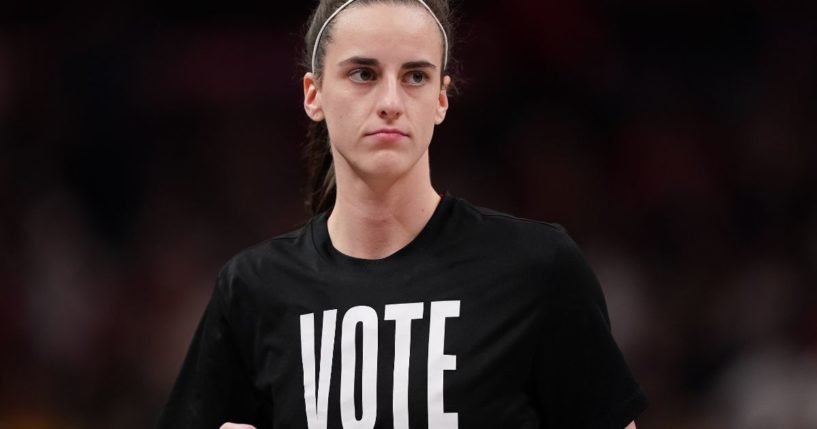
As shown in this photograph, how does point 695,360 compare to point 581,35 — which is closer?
point 695,360

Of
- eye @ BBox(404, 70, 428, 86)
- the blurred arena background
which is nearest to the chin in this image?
eye @ BBox(404, 70, 428, 86)

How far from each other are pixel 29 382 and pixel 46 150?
3.24 feet

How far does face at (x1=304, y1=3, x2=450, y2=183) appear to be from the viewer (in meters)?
2.17

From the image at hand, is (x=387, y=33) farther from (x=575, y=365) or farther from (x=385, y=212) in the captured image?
(x=575, y=365)

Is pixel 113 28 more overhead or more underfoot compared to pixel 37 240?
more overhead

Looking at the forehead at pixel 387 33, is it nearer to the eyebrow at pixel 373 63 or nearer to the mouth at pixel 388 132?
the eyebrow at pixel 373 63

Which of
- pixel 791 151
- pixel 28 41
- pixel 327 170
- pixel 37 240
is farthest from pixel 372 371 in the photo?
pixel 28 41

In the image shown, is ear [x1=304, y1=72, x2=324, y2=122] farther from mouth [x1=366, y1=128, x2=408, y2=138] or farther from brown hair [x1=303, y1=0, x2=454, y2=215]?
mouth [x1=366, y1=128, x2=408, y2=138]

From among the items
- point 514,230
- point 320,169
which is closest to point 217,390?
point 320,169

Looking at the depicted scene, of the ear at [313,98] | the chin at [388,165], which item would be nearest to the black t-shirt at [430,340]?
the chin at [388,165]

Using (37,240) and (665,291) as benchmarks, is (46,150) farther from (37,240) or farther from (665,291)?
(665,291)

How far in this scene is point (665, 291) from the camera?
182 inches

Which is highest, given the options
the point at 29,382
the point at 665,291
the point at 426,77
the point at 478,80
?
the point at 478,80

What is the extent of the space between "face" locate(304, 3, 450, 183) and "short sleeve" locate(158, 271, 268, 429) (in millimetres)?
404
